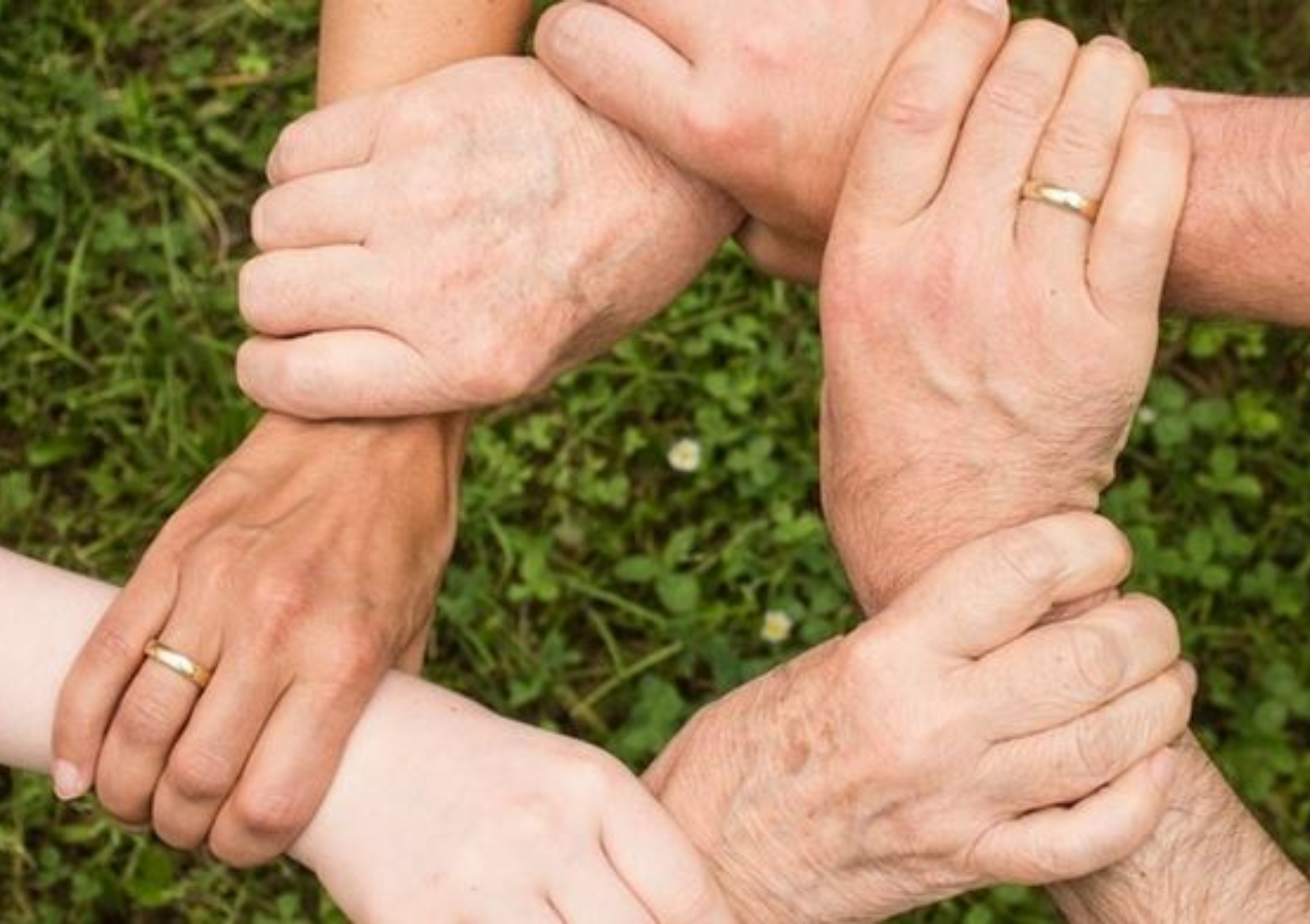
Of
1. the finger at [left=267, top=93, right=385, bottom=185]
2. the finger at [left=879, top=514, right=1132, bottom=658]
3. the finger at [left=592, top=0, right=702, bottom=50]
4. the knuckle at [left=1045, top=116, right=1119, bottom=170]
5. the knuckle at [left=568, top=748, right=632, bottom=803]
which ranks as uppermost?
the finger at [left=592, top=0, right=702, bottom=50]

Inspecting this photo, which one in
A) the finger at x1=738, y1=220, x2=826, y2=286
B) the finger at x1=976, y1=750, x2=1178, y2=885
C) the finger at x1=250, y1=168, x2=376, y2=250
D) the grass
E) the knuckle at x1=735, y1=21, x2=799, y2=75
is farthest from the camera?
the grass

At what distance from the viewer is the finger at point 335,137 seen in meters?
2.46

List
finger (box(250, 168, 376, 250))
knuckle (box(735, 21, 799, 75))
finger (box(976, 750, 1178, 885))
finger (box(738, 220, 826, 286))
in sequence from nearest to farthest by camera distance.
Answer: finger (box(976, 750, 1178, 885)), knuckle (box(735, 21, 799, 75)), finger (box(250, 168, 376, 250)), finger (box(738, 220, 826, 286))

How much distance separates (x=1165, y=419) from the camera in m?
3.42

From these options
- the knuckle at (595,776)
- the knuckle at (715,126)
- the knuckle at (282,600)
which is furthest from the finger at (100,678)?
the knuckle at (715,126)

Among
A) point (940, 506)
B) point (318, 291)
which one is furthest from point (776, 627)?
point (318, 291)

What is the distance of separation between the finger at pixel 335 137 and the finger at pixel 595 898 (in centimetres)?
92

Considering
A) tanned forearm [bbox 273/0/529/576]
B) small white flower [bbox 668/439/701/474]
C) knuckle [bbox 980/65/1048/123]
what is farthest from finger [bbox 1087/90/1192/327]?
small white flower [bbox 668/439/701/474]

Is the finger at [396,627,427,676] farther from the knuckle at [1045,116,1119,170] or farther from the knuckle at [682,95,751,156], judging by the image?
the knuckle at [1045,116,1119,170]

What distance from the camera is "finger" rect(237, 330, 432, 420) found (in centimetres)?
237

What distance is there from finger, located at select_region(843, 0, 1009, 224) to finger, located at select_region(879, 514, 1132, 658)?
39 centimetres

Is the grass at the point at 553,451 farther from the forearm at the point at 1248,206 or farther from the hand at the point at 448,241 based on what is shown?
the forearm at the point at 1248,206

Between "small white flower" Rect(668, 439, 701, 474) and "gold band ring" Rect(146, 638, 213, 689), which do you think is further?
"small white flower" Rect(668, 439, 701, 474)

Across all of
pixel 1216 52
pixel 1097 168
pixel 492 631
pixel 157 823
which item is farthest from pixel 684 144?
pixel 1216 52
